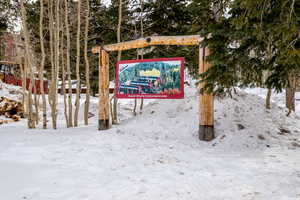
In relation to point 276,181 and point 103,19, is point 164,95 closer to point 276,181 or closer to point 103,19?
point 276,181

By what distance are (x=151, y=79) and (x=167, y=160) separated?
10.3 feet

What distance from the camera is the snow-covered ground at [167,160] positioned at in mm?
3006

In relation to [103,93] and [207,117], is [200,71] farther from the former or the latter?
[103,93]

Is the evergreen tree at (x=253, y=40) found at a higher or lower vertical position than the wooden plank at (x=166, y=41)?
lower

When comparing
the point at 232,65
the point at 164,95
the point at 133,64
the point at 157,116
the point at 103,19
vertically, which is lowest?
the point at 157,116

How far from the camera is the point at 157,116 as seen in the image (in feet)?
25.8

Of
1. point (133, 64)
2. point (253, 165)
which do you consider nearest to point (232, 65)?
point (253, 165)

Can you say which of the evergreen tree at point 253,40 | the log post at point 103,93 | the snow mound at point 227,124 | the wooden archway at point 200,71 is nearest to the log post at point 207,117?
the wooden archway at point 200,71

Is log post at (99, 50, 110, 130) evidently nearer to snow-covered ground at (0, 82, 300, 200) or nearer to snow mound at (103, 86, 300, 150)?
snow mound at (103, 86, 300, 150)

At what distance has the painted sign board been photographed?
21.5 feet

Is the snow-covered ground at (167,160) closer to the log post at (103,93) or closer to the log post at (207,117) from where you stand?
the log post at (207,117)

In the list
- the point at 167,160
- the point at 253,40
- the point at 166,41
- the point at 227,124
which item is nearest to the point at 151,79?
the point at 166,41

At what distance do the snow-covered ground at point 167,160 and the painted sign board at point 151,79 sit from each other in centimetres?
115

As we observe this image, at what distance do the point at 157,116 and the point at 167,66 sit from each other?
2077 mm
